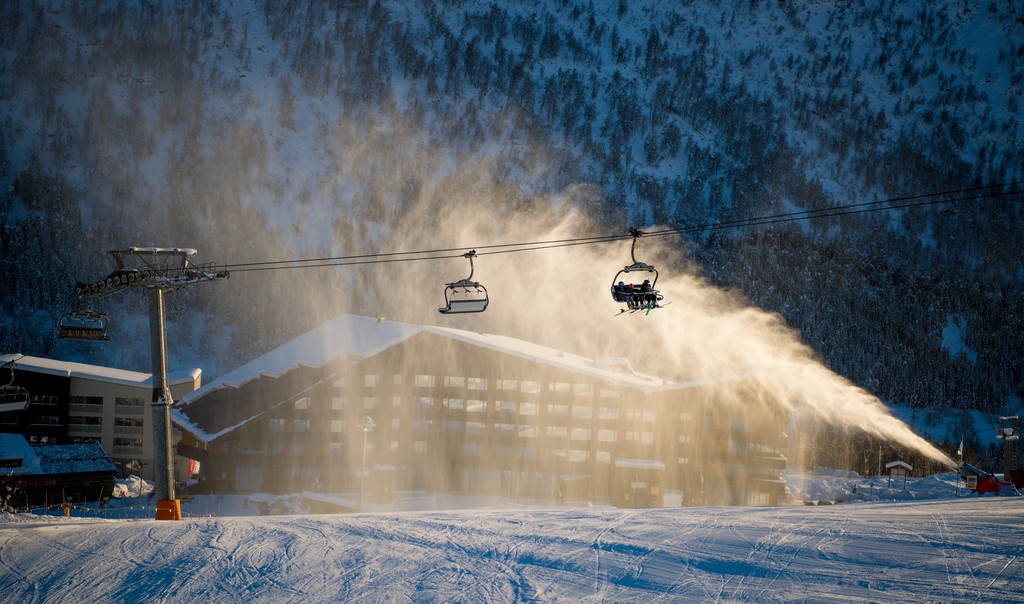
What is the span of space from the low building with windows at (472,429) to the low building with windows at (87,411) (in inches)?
415

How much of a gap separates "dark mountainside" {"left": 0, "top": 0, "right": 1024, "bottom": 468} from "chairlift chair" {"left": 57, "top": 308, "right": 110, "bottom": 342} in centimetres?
7676

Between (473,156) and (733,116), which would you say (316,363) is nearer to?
(473,156)

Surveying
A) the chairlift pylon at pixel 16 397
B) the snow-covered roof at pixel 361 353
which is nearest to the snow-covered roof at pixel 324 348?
the snow-covered roof at pixel 361 353

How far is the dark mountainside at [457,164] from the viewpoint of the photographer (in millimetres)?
112312

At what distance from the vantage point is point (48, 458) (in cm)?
4216

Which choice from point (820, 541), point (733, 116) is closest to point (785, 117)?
point (733, 116)

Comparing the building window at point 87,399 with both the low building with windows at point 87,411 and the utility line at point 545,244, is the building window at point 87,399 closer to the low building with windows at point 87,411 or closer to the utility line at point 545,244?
the low building with windows at point 87,411

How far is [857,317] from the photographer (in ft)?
414

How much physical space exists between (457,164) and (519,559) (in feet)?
479

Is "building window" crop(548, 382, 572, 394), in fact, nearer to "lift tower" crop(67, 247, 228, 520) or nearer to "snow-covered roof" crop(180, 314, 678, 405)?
"snow-covered roof" crop(180, 314, 678, 405)

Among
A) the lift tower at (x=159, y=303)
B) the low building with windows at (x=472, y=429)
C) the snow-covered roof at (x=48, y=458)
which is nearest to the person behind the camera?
the lift tower at (x=159, y=303)

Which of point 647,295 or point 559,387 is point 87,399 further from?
point 647,295

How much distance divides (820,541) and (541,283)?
6886 cm

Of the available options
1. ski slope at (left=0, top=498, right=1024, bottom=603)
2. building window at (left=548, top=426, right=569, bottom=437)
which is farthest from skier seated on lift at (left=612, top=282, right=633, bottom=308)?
building window at (left=548, top=426, right=569, bottom=437)
